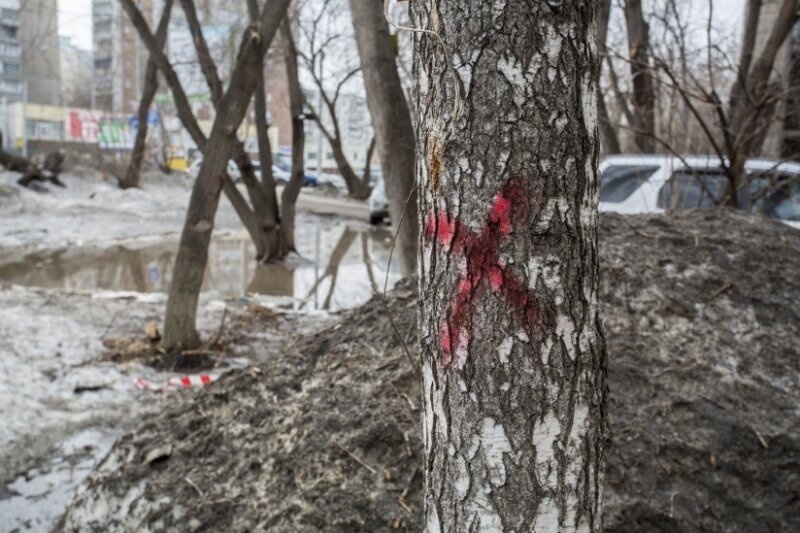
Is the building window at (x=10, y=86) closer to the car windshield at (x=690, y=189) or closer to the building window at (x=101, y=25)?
the building window at (x=101, y=25)

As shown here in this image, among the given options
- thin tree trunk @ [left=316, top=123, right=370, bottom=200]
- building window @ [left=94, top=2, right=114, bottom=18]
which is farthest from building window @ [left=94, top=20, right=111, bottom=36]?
thin tree trunk @ [left=316, top=123, right=370, bottom=200]

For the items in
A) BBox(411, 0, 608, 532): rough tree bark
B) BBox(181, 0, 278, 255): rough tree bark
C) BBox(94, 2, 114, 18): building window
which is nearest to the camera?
BBox(411, 0, 608, 532): rough tree bark

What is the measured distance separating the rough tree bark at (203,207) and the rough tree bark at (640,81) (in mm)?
4427

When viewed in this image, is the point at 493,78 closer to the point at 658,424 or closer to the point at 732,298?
the point at 658,424

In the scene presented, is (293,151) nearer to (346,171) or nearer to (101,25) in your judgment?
(346,171)

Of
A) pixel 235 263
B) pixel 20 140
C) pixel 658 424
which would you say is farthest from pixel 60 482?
pixel 20 140

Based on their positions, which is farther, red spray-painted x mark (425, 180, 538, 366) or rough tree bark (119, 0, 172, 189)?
rough tree bark (119, 0, 172, 189)

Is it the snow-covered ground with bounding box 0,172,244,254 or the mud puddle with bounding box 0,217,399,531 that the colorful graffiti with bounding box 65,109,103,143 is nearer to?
the snow-covered ground with bounding box 0,172,244,254

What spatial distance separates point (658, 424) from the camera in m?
3.11

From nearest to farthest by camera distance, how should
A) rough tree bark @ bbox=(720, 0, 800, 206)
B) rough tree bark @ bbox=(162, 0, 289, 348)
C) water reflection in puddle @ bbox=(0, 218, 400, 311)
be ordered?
1. rough tree bark @ bbox=(720, 0, 800, 206)
2. rough tree bark @ bbox=(162, 0, 289, 348)
3. water reflection in puddle @ bbox=(0, 218, 400, 311)

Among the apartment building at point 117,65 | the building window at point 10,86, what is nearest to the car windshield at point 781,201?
the apartment building at point 117,65

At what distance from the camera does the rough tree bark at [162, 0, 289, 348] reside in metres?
6.17

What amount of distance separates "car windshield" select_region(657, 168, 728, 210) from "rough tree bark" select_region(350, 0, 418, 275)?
2.21 meters

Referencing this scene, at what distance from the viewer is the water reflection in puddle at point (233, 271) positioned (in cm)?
1020
